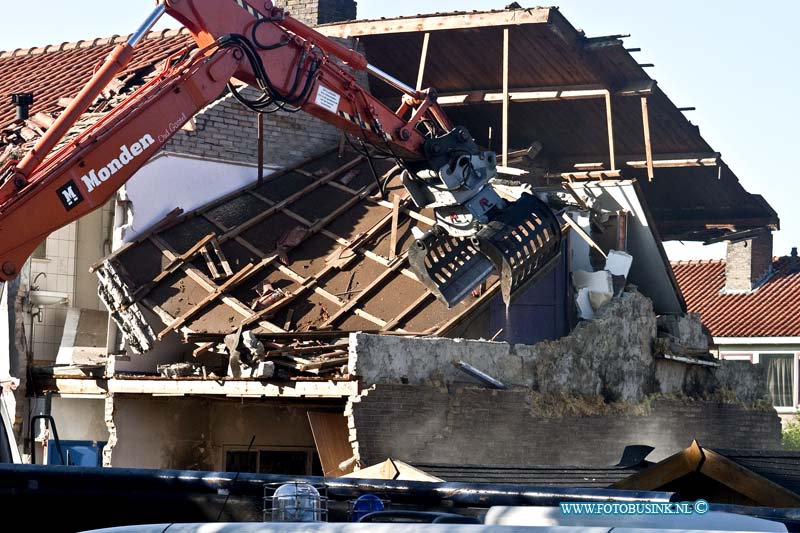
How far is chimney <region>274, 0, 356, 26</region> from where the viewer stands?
24516 millimetres

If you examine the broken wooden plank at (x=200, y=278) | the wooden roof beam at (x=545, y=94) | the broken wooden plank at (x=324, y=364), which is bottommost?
the broken wooden plank at (x=324, y=364)

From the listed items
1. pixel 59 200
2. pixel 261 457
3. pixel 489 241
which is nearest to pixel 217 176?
pixel 261 457

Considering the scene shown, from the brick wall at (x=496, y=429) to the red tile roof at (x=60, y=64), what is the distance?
26.4ft

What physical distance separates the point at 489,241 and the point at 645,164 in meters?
10.1

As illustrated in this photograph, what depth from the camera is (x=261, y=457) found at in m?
19.3

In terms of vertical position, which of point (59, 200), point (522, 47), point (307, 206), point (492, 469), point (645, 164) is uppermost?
point (522, 47)

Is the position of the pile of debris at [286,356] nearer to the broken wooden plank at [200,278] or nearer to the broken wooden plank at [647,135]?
the broken wooden plank at [200,278]

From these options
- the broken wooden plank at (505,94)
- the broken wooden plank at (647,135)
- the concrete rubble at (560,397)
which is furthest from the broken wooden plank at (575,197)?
the broken wooden plank at (647,135)

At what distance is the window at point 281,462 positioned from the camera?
19234mm

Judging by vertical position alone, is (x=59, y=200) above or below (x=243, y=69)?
below

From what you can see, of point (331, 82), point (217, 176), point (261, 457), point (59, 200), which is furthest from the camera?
point (217, 176)

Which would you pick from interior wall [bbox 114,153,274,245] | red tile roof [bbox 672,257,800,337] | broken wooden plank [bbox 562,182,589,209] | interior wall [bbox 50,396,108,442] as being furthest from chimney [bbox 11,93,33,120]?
red tile roof [bbox 672,257,800,337]

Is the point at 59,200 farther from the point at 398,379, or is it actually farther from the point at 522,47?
the point at 522,47

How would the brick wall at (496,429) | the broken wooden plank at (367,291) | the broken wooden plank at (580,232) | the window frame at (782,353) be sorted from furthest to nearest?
the window frame at (782,353) < the broken wooden plank at (580,232) < the broken wooden plank at (367,291) < the brick wall at (496,429)
